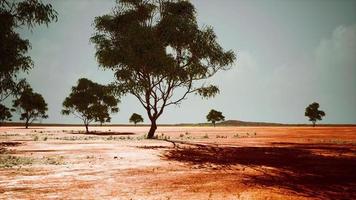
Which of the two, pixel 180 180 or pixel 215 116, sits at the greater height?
pixel 215 116

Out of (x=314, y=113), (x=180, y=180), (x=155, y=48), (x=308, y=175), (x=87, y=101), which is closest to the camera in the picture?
(x=180, y=180)

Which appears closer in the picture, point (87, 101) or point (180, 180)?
point (180, 180)

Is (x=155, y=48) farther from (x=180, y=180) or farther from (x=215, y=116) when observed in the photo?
(x=215, y=116)

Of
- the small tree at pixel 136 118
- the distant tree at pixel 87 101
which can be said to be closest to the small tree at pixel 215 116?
the small tree at pixel 136 118

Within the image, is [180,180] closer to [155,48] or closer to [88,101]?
[155,48]

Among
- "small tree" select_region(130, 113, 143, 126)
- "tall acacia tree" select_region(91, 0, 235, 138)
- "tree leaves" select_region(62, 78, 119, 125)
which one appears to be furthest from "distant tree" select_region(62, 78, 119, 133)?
"small tree" select_region(130, 113, 143, 126)

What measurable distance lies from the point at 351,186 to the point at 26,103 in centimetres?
12154

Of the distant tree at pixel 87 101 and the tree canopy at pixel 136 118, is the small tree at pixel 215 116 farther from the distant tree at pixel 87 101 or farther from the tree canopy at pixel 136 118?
the distant tree at pixel 87 101

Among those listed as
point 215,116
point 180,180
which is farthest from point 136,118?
point 180,180

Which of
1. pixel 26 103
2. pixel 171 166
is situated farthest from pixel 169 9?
pixel 26 103

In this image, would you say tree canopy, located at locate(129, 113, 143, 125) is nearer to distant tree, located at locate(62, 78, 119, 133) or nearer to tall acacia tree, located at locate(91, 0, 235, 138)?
distant tree, located at locate(62, 78, 119, 133)

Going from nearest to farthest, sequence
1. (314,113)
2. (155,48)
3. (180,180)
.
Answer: (180,180) < (155,48) < (314,113)

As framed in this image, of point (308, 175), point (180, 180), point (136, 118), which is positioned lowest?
point (180, 180)

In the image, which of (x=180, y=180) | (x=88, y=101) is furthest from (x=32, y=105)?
(x=180, y=180)
